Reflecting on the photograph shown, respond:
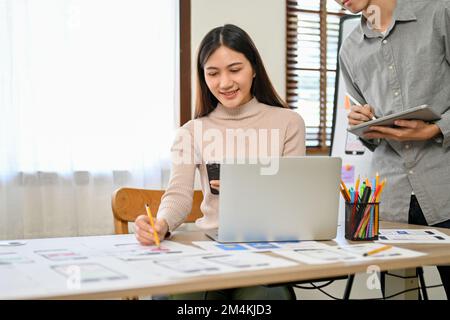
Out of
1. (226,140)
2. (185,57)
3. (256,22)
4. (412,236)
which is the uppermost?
(256,22)

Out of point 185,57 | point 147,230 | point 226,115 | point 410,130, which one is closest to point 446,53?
point 410,130

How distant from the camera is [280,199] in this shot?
1268mm

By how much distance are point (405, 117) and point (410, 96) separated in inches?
8.1

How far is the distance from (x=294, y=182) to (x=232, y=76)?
0.55 meters

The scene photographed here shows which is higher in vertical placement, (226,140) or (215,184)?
(226,140)

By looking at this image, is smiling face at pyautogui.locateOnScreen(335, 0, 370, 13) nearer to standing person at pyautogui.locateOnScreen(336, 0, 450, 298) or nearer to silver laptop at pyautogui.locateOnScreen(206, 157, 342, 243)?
standing person at pyautogui.locateOnScreen(336, 0, 450, 298)

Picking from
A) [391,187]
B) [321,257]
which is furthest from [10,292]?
[391,187]

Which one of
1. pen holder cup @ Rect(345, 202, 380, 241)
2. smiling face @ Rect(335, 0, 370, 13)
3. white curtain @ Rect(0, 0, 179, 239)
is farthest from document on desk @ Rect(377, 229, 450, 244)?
white curtain @ Rect(0, 0, 179, 239)

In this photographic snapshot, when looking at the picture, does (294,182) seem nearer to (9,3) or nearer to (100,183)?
(100,183)

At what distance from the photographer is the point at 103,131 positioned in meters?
2.79

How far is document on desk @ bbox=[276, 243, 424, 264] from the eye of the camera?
1112mm

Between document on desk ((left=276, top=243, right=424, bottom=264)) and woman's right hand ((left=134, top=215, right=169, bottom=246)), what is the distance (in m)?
0.31

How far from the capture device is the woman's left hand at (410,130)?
154cm

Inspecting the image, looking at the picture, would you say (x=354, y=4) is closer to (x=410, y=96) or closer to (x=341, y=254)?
(x=410, y=96)
